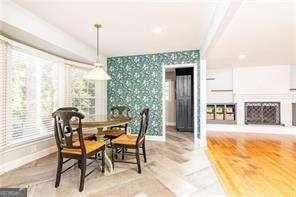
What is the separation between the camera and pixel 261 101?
670cm

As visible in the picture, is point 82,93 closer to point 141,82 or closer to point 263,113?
point 141,82

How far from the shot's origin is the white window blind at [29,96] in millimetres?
3148

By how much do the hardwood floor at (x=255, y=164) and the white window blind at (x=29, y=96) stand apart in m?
3.23

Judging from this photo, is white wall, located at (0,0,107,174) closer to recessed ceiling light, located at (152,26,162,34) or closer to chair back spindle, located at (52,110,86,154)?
chair back spindle, located at (52,110,86,154)

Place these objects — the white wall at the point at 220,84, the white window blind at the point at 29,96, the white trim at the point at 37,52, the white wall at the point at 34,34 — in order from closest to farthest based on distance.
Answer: the white wall at the point at 34,34
the white trim at the point at 37,52
the white window blind at the point at 29,96
the white wall at the point at 220,84

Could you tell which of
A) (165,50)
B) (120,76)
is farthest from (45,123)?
(165,50)

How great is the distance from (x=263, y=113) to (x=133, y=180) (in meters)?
5.73

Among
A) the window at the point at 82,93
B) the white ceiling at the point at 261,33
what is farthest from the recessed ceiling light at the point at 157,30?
the window at the point at 82,93

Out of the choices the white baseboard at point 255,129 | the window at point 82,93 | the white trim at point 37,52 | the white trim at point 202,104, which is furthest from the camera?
the white baseboard at point 255,129

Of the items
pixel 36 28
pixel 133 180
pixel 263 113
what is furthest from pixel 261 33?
pixel 263 113

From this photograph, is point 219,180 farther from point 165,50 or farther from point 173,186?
point 165,50

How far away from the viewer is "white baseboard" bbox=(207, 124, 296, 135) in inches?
248

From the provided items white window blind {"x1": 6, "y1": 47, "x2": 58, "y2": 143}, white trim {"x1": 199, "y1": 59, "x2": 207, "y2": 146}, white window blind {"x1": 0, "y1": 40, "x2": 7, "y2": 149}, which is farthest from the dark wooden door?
white window blind {"x1": 0, "y1": 40, "x2": 7, "y2": 149}

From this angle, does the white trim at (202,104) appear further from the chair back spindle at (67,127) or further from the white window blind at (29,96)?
the white window blind at (29,96)
